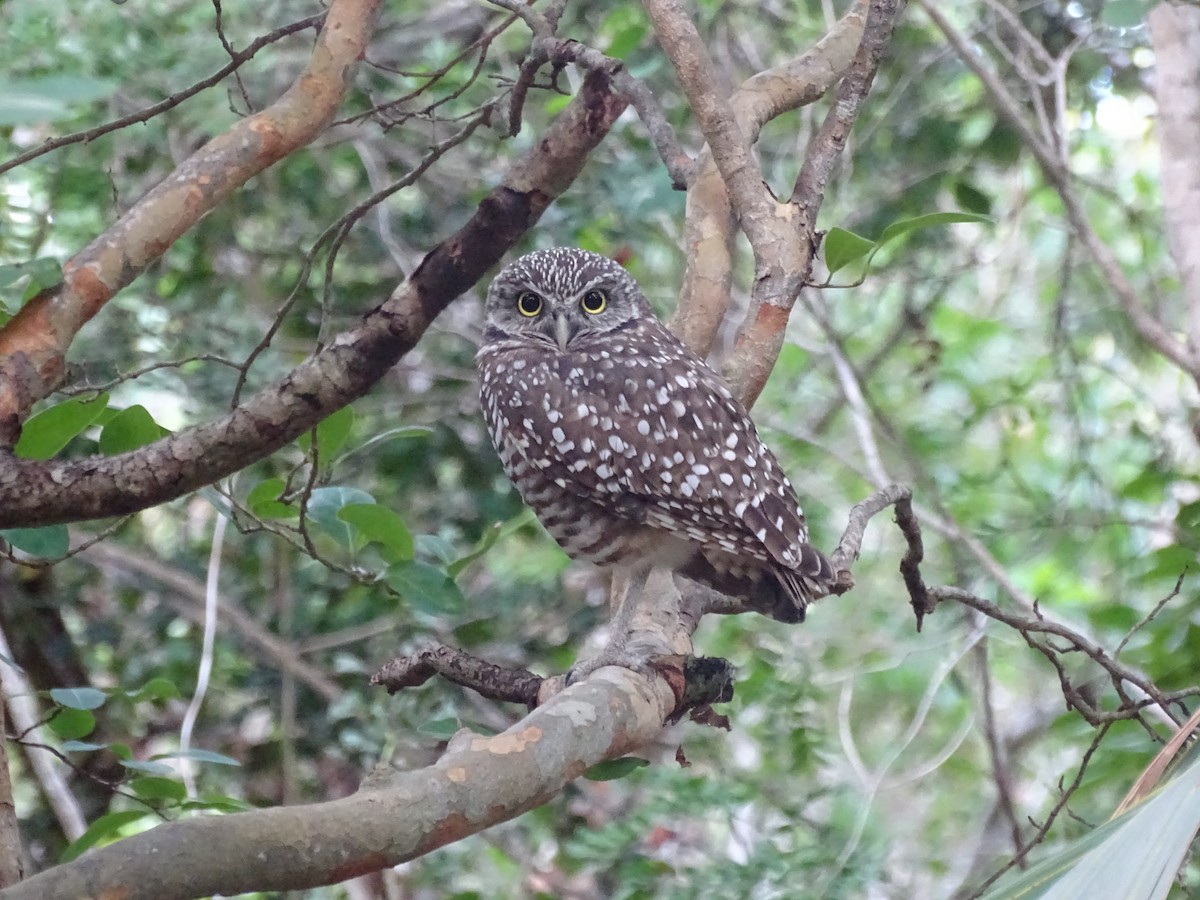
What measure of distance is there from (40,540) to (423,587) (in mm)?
581

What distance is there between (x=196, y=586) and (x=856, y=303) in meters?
3.04

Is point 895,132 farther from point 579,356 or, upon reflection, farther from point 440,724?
point 440,724

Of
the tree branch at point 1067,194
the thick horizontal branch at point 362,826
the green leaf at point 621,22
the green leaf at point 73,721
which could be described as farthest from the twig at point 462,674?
the tree branch at point 1067,194

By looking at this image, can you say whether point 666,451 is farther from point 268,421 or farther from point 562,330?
point 268,421

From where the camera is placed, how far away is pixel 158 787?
1923mm

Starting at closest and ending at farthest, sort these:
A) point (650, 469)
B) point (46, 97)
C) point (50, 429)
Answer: point (46, 97) → point (50, 429) → point (650, 469)

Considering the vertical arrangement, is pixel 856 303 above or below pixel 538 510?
above

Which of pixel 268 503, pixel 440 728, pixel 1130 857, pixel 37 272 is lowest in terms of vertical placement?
pixel 1130 857

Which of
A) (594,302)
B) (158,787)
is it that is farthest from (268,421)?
(594,302)

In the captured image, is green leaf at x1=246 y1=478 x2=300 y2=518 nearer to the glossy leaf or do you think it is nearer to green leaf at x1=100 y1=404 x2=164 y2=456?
green leaf at x1=100 y1=404 x2=164 y2=456

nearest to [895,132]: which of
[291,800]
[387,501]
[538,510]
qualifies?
[387,501]

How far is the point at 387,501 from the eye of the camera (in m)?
3.67

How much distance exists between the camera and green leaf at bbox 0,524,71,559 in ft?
5.79

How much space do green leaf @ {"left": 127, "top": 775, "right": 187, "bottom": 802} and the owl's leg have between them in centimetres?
62
